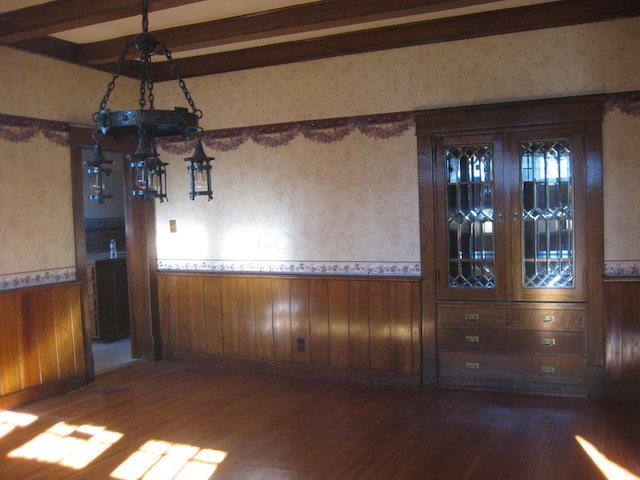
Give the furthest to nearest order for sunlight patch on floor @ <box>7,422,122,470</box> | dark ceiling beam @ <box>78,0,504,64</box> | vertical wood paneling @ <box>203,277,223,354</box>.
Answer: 1. vertical wood paneling @ <box>203,277,223,354</box>
2. dark ceiling beam @ <box>78,0,504,64</box>
3. sunlight patch on floor @ <box>7,422,122,470</box>

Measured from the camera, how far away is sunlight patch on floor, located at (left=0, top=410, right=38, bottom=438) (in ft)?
14.1

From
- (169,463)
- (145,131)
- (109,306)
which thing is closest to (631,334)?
(169,463)

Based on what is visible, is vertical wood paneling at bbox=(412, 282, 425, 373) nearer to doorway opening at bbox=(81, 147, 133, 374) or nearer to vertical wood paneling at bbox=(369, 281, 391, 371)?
vertical wood paneling at bbox=(369, 281, 391, 371)

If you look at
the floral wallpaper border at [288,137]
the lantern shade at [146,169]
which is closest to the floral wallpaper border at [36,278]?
the floral wallpaper border at [288,137]

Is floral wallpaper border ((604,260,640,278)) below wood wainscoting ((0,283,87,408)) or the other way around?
the other way around

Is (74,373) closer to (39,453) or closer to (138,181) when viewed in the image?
(39,453)

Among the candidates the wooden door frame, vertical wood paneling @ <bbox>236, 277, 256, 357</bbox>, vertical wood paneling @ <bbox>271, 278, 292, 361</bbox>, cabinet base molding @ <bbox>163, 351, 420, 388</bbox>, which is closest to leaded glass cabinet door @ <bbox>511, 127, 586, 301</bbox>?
cabinet base molding @ <bbox>163, 351, 420, 388</bbox>

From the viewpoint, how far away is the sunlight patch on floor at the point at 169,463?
3.46 meters

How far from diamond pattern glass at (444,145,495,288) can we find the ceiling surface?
1035mm

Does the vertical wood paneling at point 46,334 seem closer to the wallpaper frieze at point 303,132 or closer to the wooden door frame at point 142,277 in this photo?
the wooden door frame at point 142,277

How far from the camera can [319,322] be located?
546cm

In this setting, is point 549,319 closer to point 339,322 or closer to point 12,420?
point 339,322

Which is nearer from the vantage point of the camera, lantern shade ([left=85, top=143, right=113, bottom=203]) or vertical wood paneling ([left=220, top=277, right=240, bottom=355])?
lantern shade ([left=85, top=143, right=113, bottom=203])

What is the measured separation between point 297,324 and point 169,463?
2136 millimetres
